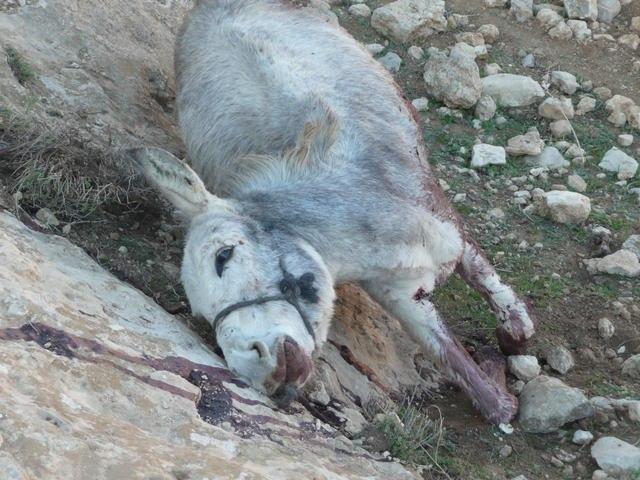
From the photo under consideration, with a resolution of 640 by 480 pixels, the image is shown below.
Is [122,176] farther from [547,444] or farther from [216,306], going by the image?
[547,444]

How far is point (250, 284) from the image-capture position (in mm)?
3355

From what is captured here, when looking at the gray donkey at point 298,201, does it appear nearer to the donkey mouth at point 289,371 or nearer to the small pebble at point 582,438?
the donkey mouth at point 289,371

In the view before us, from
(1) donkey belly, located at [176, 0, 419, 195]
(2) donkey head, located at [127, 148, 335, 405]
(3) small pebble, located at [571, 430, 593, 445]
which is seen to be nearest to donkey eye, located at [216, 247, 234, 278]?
(2) donkey head, located at [127, 148, 335, 405]

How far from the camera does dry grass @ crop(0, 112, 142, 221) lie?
406 centimetres

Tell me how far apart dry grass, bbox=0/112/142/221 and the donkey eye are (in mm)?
968

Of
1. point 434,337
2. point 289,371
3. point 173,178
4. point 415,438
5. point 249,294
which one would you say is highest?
point 173,178

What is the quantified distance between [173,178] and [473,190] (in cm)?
245

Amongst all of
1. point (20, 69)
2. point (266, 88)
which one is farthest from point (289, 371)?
point (20, 69)

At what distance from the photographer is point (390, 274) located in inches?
160

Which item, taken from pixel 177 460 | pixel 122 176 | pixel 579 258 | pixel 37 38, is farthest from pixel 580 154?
pixel 177 460

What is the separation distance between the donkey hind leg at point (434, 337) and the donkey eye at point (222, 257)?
0.90 metres

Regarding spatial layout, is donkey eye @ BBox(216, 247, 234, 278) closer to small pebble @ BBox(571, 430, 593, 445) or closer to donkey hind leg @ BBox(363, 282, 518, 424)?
donkey hind leg @ BBox(363, 282, 518, 424)

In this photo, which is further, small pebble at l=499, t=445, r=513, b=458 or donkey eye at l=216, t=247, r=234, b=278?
small pebble at l=499, t=445, r=513, b=458

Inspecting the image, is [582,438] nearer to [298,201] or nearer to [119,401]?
[298,201]
